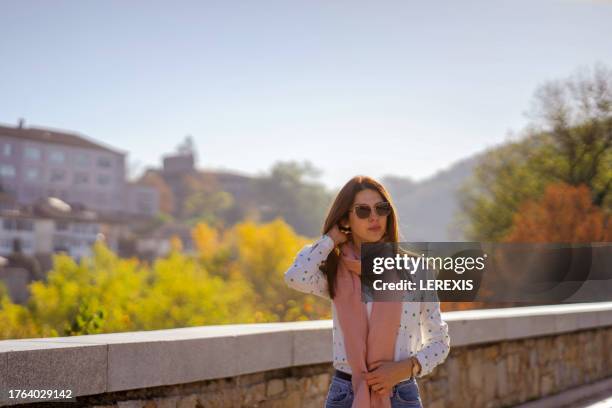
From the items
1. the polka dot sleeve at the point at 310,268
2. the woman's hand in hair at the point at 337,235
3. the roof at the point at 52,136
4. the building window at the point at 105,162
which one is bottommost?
the polka dot sleeve at the point at 310,268

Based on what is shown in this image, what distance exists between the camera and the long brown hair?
3355 mm

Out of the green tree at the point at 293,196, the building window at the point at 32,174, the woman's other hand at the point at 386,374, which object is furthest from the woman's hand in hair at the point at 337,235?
the green tree at the point at 293,196

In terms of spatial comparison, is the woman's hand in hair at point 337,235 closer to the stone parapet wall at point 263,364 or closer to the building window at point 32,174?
the stone parapet wall at point 263,364

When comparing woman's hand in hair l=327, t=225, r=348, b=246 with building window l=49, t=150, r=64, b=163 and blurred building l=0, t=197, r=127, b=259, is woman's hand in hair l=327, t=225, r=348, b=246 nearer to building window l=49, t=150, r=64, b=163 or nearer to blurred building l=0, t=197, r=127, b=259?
blurred building l=0, t=197, r=127, b=259

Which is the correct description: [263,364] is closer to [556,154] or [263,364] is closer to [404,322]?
[404,322]

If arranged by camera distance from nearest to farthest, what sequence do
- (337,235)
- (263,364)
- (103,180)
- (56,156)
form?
(337,235) < (263,364) < (56,156) < (103,180)

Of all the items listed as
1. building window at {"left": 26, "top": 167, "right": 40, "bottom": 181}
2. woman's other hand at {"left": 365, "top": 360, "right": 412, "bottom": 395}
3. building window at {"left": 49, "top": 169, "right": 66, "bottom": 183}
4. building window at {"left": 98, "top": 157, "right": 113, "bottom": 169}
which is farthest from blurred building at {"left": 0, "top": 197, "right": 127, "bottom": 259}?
woman's other hand at {"left": 365, "top": 360, "right": 412, "bottom": 395}

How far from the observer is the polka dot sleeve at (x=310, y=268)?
3.35 m

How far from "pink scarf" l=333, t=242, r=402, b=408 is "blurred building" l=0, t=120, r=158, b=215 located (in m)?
98.4

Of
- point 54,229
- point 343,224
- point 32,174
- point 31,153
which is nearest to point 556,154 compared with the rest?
point 343,224

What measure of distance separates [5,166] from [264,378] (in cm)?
9996

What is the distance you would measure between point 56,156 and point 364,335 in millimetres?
104914

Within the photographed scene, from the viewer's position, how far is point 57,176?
104 metres

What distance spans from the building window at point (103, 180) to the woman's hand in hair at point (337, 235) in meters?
107
